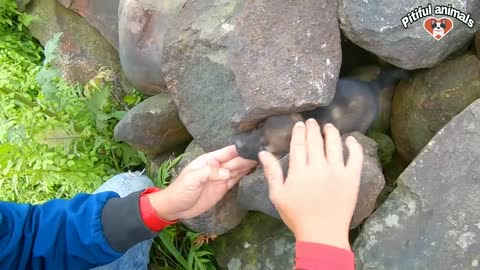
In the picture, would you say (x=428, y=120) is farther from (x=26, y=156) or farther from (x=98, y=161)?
(x=26, y=156)

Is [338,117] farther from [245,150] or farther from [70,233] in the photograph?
[70,233]

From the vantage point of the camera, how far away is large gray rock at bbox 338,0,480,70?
1.89m

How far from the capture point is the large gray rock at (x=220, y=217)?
2262 mm

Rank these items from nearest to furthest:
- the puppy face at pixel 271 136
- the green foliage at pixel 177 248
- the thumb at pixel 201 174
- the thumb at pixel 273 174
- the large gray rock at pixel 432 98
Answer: the thumb at pixel 273 174 < the thumb at pixel 201 174 < the puppy face at pixel 271 136 < the large gray rock at pixel 432 98 < the green foliage at pixel 177 248

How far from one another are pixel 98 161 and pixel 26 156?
0.33 meters

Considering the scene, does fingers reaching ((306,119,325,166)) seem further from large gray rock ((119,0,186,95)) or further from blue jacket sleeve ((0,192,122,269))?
large gray rock ((119,0,186,95))

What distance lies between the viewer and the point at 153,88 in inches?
102

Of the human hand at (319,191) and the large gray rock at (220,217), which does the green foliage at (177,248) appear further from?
the human hand at (319,191)

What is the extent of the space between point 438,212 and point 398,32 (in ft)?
1.92

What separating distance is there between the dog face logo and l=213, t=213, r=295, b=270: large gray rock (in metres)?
0.92

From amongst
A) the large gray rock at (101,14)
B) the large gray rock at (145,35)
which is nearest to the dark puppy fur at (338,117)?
the large gray rock at (145,35)

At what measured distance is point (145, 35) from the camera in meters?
2.46

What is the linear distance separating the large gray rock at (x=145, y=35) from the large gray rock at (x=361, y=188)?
0.66 meters

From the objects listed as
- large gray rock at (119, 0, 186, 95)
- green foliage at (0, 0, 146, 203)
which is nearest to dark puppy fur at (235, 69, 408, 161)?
large gray rock at (119, 0, 186, 95)
